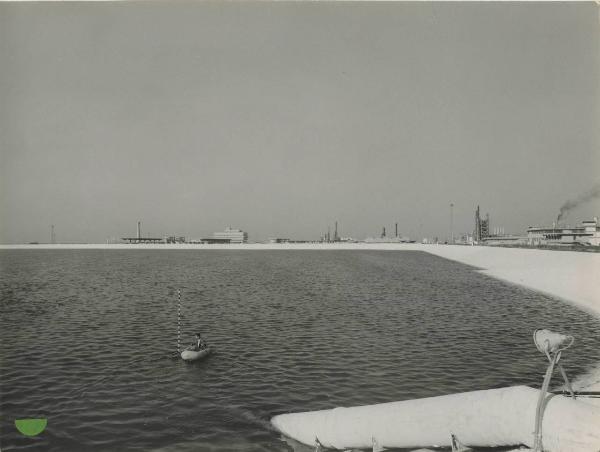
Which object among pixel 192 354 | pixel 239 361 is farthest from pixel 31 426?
pixel 239 361

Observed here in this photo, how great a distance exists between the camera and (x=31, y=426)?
49.2ft

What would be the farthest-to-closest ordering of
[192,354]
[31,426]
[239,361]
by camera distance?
1. [239,361]
2. [192,354]
3. [31,426]

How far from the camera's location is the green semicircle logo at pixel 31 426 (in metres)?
14.8

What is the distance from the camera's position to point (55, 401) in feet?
56.8

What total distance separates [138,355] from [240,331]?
736 cm

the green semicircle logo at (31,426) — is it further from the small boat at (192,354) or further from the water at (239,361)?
the small boat at (192,354)

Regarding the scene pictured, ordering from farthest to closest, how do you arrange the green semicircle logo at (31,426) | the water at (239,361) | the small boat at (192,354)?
the small boat at (192,354), the water at (239,361), the green semicircle logo at (31,426)

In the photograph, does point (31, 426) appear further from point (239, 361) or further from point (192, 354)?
point (239, 361)

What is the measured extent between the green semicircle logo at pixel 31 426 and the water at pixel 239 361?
261 mm

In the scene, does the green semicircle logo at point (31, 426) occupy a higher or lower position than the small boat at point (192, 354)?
lower

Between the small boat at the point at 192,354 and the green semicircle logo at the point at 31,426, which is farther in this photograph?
the small boat at the point at 192,354

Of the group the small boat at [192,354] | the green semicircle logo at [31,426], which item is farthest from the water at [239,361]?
the small boat at [192,354]

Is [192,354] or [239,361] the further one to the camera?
[239,361]

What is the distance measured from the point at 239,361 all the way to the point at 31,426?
9.45m
